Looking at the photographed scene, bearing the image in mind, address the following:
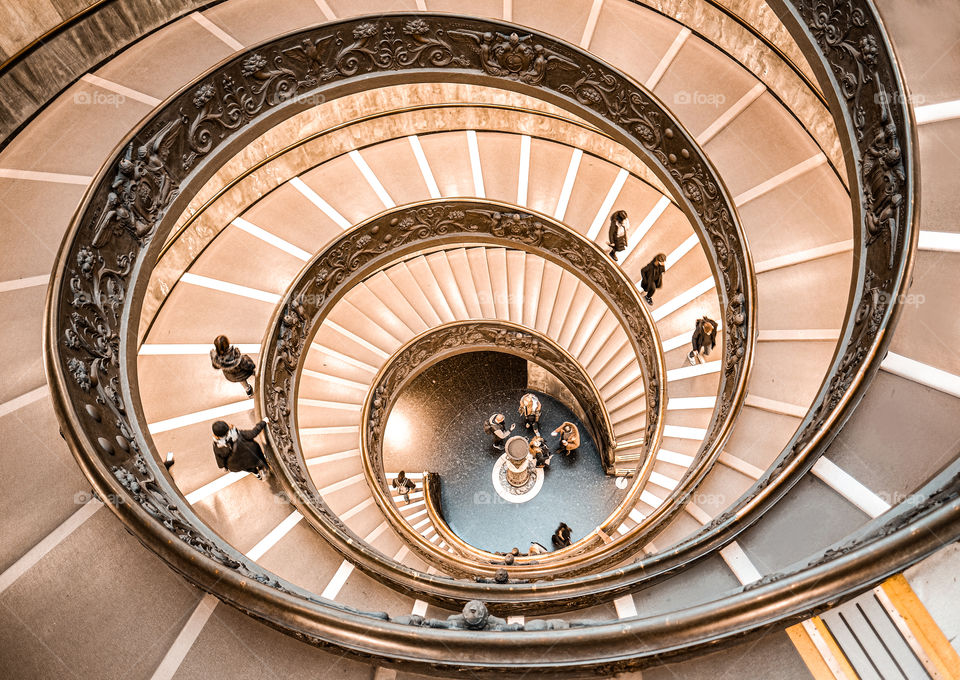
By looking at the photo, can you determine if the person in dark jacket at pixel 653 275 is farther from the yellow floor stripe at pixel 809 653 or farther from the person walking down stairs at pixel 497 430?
the yellow floor stripe at pixel 809 653

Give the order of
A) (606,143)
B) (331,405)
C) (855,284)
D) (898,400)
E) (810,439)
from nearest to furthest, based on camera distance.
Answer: (898,400), (810,439), (855,284), (606,143), (331,405)

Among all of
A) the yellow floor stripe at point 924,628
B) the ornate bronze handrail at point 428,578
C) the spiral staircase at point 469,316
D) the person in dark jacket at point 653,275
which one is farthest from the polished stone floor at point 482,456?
the yellow floor stripe at point 924,628

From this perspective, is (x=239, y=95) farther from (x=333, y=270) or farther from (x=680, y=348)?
(x=680, y=348)

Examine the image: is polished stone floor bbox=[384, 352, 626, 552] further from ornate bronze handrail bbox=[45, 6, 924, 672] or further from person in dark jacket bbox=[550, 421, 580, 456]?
ornate bronze handrail bbox=[45, 6, 924, 672]

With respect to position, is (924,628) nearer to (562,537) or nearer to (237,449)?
(237,449)

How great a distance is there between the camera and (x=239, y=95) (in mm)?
5867

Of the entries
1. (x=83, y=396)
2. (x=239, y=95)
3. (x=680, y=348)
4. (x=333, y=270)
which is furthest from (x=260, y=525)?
(x=680, y=348)

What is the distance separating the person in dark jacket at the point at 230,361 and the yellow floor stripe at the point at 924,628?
5.66 m

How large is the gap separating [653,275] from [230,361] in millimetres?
5237

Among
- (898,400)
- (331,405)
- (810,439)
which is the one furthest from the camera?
(331,405)

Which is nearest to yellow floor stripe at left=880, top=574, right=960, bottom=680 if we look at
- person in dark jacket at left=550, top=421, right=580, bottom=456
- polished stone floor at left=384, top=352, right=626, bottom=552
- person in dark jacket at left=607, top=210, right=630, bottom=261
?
person in dark jacket at left=607, top=210, right=630, bottom=261

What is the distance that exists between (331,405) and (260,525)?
397 cm

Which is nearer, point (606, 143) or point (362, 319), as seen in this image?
point (606, 143)

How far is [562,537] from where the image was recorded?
10.0 m
